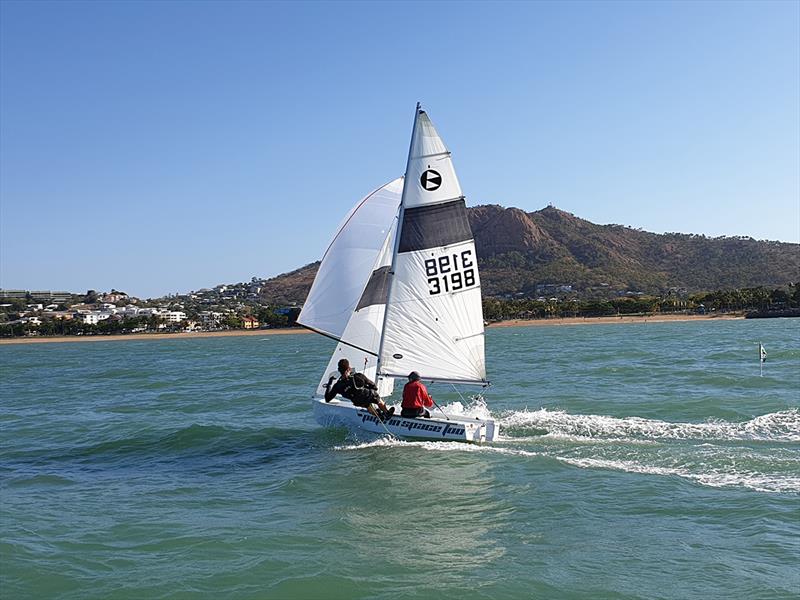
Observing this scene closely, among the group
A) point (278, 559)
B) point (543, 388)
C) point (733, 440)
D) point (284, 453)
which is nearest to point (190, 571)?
point (278, 559)

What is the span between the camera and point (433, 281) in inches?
661

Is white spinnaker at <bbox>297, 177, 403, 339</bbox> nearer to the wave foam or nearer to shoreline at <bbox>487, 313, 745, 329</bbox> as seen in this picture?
the wave foam

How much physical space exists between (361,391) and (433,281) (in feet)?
9.38

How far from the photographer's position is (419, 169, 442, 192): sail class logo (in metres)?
16.5

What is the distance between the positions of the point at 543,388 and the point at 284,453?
43.6ft

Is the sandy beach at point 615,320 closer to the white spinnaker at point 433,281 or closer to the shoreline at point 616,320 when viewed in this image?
the shoreline at point 616,320

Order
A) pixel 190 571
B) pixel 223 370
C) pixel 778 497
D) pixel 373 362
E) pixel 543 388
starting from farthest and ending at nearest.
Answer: pixel 223 370
pixel 543 388
pixel 373 362
pixel 778 497
pixel 190 571

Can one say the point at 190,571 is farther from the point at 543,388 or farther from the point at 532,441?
the point at 543,388

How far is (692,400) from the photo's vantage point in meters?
22.4

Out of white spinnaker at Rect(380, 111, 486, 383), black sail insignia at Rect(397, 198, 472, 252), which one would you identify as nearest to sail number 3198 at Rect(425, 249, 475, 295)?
white spinnaker at Rect(380, 111, 486, 383)

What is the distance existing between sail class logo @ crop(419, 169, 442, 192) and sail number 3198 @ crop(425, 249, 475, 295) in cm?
151

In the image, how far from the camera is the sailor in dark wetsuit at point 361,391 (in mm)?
16516

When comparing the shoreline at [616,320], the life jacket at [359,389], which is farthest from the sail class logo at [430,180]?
the shoreline at [616,320]

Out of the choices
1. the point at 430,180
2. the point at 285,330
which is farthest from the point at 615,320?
the point at 430,180
